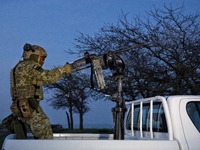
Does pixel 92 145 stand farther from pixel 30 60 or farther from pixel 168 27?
pixel 168 27

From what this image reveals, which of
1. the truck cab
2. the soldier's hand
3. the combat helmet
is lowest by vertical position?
the truck cab

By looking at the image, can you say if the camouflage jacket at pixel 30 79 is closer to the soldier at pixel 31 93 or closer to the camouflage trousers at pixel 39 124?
the soldier at pixel 31 93

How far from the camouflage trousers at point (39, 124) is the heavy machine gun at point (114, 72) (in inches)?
37.2

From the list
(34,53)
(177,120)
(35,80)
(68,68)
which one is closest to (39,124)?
(35,80)

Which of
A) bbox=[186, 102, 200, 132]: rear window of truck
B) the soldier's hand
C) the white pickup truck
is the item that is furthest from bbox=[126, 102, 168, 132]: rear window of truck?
the soldier's hand

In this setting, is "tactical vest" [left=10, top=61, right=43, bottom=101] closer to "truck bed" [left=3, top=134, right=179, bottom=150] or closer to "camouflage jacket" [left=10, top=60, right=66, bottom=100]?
"camouflage jacket" [left=10, top=60, right=66, bottom=100]

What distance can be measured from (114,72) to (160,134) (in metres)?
1.29

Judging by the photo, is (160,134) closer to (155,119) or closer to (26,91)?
(155,119)

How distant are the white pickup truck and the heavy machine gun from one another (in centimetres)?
42

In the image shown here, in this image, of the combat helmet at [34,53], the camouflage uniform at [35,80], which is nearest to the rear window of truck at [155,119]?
the camouflage uniform at [35,80]

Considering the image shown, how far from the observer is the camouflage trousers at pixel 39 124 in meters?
3.83

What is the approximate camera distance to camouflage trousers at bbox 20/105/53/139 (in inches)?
151

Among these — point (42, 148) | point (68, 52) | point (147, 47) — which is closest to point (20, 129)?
point (42, 148)

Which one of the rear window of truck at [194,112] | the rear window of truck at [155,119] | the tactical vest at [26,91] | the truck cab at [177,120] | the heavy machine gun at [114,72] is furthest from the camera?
the tactical vest at [26,91]
